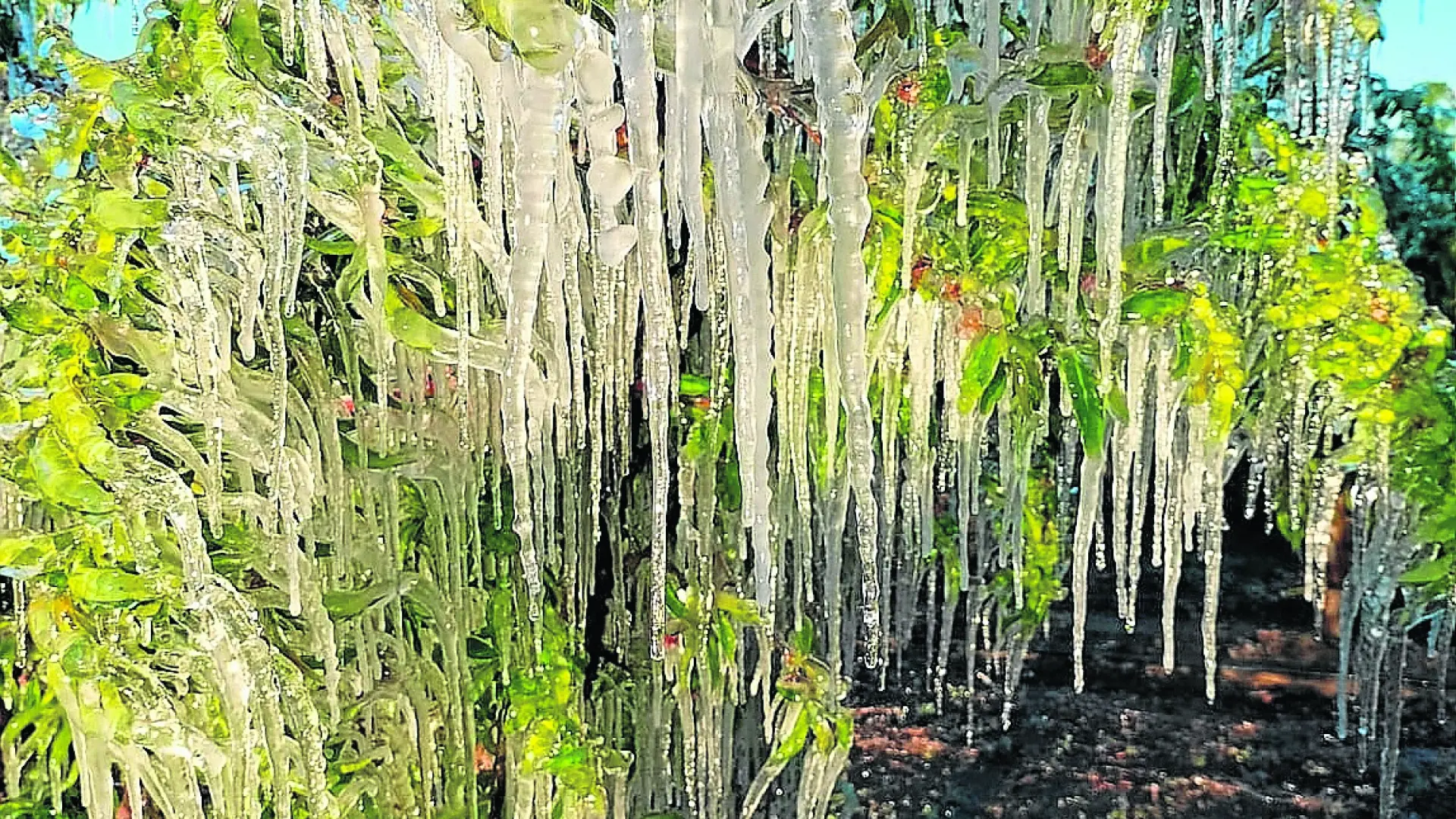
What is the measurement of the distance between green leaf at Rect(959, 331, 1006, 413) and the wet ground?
1341 millimetres

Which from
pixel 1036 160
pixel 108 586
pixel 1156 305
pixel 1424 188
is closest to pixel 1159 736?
pixel 1424 188

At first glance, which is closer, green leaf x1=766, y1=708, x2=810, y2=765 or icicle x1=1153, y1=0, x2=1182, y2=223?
icicle x1=1153, y1=0, x2=1182, y2=223

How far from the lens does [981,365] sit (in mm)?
920

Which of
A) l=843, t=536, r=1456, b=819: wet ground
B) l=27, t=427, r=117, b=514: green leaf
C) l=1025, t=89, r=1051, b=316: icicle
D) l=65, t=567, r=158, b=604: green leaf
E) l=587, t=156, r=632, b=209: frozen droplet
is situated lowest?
l=843, t=536, r=1456, b=819: wet ground

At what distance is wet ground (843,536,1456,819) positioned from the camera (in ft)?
6.37

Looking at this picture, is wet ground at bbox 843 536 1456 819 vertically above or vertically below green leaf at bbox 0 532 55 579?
below

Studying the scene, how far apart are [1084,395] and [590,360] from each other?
1.27 ft

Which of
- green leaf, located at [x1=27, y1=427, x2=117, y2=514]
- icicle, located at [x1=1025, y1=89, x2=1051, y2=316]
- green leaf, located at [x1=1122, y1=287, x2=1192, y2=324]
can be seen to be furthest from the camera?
green leaf, located at [x1=1122, y1=287, x2=1192, y2=324]

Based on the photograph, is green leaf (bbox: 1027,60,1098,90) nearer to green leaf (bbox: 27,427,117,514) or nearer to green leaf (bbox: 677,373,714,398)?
green leaf (bbox: 677,373,714,398)

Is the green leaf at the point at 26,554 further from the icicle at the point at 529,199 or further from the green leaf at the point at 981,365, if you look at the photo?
the green leaf at the point at 981,365

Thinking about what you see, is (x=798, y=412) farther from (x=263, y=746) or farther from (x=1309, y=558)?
(x=1309, y=558)

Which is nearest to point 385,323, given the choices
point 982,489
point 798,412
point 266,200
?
point 266,200

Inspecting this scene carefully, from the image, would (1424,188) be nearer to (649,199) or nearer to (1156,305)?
(1156,305)

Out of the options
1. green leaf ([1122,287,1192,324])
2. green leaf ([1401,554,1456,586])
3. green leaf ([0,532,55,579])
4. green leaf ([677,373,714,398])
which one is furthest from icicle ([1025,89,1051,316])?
green leaf ([0,532,55,579])
